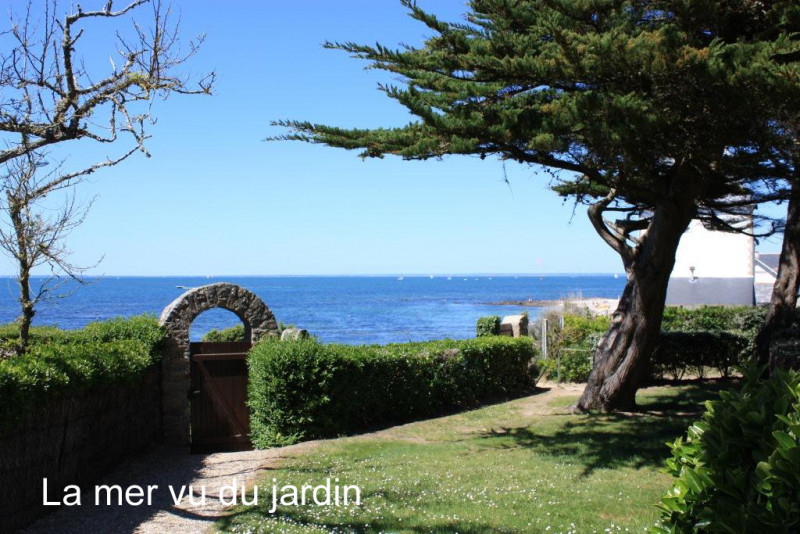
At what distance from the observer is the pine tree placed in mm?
6677

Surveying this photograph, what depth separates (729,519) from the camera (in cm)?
275

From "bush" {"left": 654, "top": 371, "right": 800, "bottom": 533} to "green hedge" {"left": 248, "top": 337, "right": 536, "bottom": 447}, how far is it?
8.19 metres

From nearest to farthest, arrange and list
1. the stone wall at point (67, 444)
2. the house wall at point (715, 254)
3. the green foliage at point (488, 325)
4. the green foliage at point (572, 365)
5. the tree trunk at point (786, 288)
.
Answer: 1. the stone wall at point (67, 444)
2. the tree trunk at point (786, 288)
3. the green foliage at point (572, 365)
4. the green foliage at point (488, 325)
5. the house wall at point (715, 254)

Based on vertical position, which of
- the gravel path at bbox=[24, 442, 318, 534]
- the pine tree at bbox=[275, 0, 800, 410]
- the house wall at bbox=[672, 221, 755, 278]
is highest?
the pine tree at bbox=[275, 0, 800, 410]

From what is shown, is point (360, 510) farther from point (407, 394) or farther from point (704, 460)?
point (407, 394)

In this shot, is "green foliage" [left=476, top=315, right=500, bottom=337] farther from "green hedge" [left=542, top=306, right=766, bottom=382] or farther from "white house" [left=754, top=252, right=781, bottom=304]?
"white house" [left=754, top=252, right=781, bottom=304]

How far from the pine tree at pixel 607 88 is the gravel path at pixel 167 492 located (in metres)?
4.52

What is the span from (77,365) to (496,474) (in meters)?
4.93

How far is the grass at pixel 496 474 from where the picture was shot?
237 inches

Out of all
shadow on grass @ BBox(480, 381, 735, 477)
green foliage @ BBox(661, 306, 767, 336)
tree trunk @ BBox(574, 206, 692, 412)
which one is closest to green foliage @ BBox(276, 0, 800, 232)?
tree trunk @ BBox(574, 206, 692, 412)

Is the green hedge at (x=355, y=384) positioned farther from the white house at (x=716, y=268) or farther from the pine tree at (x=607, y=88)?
the white house at (x=716, y=268)

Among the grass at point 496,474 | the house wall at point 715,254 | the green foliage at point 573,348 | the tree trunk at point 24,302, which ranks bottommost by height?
the grass at point 496,474

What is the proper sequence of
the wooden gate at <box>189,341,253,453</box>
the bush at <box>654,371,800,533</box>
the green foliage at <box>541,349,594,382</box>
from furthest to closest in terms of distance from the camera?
the green foliage at <box>541,349,594,382</box> → the wooden gate at <box>189,341,253,453</box> → the bush at <box>654,371,800,533</box>

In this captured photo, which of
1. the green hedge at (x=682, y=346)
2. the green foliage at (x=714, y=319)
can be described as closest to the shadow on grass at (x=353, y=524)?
the green hedge at (x=682, y=346)
